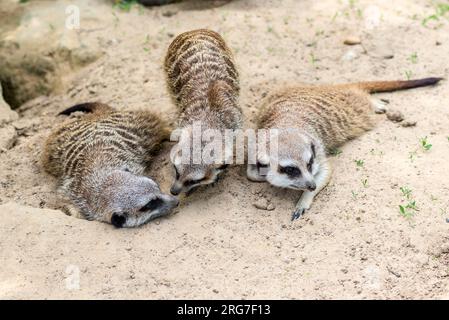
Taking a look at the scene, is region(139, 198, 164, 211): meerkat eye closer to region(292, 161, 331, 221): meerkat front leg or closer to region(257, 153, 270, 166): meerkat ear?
region(257, 153, 270, 166): meerkat ear

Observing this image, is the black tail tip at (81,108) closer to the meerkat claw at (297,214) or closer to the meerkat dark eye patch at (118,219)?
the meerkat dark eye patch at (118,219)

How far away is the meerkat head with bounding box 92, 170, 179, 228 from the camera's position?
126 inches

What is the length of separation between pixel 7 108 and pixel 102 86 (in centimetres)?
66

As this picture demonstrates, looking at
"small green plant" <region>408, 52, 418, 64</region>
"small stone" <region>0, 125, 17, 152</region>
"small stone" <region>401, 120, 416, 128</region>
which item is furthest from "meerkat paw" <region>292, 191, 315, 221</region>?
"small stone" <region>0, 125, 17, 152</region>

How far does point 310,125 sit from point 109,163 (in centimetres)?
115

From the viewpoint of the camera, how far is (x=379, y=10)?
Result: 463 cm

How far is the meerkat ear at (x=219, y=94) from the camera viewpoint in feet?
11.4

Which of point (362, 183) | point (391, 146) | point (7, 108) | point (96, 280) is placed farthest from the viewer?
point (7, 108)

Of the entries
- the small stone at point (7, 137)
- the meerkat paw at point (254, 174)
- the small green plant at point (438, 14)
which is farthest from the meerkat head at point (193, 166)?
the small green plant at point (438, 14)

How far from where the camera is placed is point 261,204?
3.29 m

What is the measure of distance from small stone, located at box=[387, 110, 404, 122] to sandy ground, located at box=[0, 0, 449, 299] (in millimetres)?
38

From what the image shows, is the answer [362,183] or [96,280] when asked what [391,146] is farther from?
[96,280]

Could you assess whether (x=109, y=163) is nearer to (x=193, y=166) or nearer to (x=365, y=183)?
(x=193, y=166)

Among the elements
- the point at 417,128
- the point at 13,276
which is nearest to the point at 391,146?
the point at 417,128
